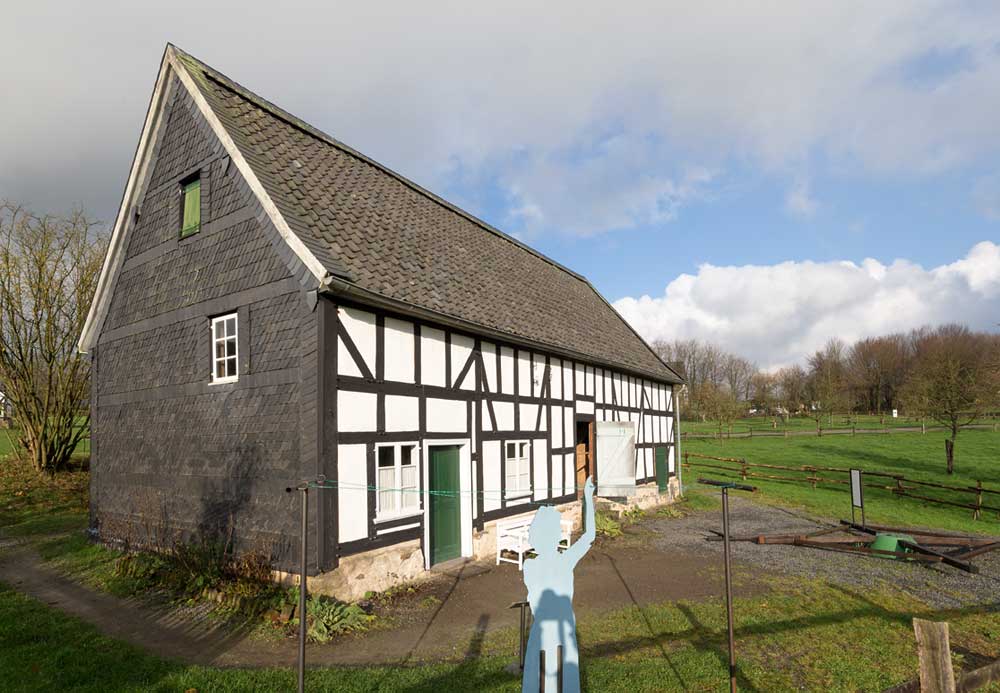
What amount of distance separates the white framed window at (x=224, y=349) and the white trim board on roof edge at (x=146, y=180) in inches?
91.3

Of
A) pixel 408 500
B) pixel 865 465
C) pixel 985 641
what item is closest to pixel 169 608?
pixel 408 500

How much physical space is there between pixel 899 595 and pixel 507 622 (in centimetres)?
669

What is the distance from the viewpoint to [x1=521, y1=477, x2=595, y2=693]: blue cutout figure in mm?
4547

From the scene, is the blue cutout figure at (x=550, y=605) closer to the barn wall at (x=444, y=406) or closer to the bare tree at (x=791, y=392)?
the barn wall at (x=444, y=406)

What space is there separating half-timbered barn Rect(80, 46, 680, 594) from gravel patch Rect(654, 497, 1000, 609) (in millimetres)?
3626

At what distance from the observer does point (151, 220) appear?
1277 cm

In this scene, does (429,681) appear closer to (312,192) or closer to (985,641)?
(985,641)

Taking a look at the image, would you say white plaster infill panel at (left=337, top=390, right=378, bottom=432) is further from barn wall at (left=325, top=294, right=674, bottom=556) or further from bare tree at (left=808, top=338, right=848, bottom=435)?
bare tree at (left=808, top=338, right=848, bottom=435)

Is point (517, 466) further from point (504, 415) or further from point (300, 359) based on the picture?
point (300, 359)

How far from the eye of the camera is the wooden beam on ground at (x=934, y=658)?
162 inches

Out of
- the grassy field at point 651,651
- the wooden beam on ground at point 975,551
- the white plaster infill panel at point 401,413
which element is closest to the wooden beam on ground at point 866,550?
the wooden beam on ground at point 975,551

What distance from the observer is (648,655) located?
23.1 feet

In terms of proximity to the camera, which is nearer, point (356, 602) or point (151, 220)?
point (356, 602)

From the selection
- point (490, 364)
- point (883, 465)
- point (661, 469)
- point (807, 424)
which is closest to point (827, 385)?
point (807, 424)
